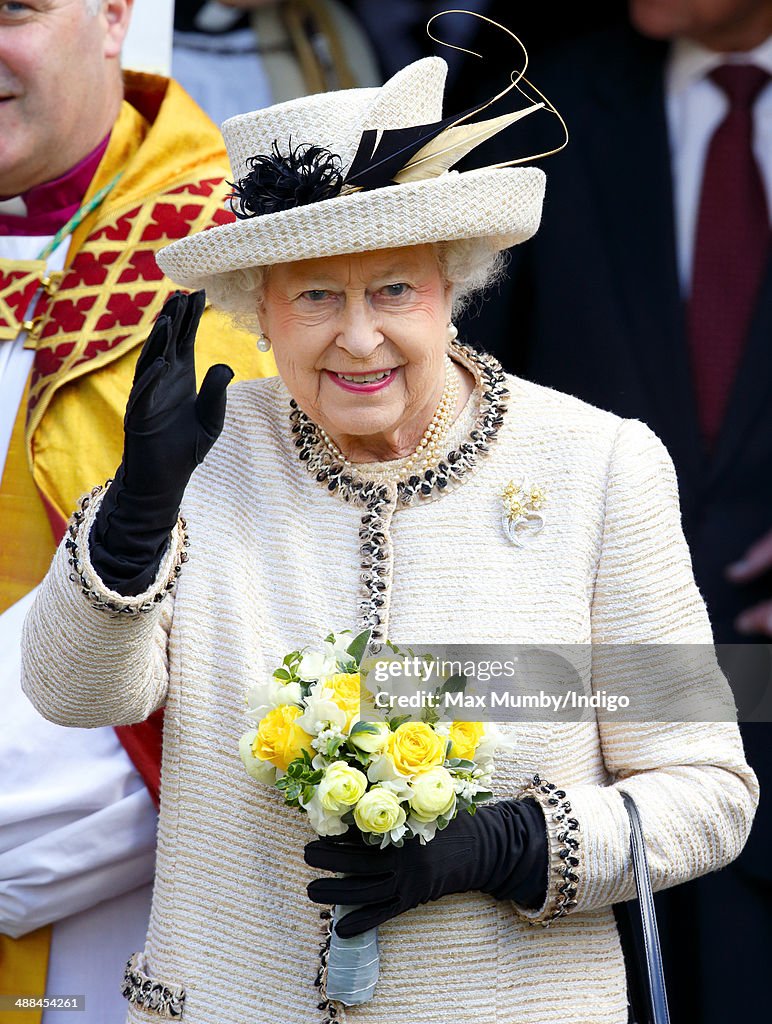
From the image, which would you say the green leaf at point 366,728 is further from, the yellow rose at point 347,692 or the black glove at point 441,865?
the black glove at point 441,865

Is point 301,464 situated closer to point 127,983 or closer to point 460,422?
point 460,422

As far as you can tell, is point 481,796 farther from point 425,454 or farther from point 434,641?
point 425,454

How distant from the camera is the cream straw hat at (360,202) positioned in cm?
219

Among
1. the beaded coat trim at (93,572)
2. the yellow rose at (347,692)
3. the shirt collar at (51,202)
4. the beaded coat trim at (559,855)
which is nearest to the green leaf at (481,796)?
the beaded coat trim at (559,855)

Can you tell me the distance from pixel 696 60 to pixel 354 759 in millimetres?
1935

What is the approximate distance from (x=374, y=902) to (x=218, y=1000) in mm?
350

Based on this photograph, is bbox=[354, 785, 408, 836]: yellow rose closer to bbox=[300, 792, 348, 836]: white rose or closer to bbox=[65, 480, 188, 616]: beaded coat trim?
bbox=[300, 792, 348, 836]: white rose

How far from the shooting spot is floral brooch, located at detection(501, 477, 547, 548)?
2352 mm

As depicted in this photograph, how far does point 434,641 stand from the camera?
2295 mm

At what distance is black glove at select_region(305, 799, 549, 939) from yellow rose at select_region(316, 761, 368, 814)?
0.43ft

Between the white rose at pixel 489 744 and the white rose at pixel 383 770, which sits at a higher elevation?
the white rose at pixel 489 744

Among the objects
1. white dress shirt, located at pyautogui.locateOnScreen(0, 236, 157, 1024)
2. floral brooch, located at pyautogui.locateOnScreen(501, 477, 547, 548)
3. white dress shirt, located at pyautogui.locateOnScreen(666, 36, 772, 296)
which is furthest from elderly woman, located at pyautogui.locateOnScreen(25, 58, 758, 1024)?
white dress shirt, located at pyautogui.locateOnScreen(666, 36, 772, 296)

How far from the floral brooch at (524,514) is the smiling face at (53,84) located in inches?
56.9

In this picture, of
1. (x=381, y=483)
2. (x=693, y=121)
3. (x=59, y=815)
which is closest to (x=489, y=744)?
(x=381, y=483)
